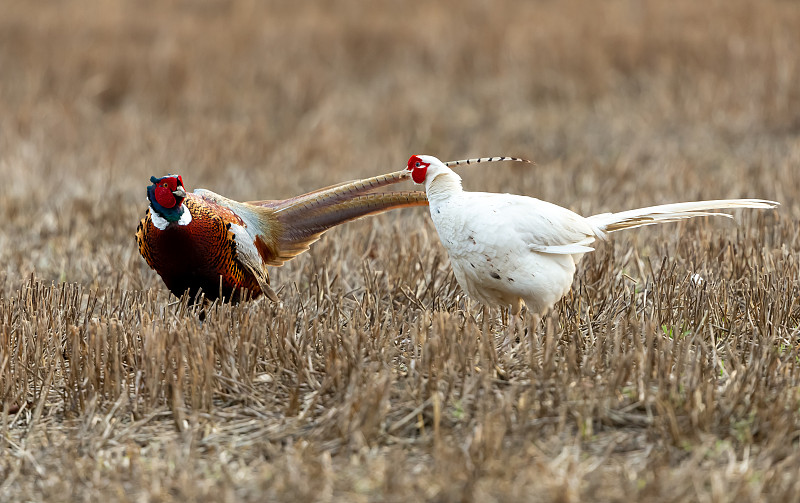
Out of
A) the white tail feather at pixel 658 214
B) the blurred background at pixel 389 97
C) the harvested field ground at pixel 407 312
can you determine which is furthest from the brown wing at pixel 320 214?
the blurred background at pixel 389 97

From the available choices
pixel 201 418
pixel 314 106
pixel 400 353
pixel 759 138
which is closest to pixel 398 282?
pixel 400 353

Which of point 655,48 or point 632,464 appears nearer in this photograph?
point 632,464

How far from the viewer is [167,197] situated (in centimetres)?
390

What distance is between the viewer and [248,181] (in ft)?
29.4

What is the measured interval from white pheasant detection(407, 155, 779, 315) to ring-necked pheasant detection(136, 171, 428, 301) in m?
0.28

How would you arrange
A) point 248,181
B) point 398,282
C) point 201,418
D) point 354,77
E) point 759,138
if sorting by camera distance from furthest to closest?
point 354,77 < point 759,138 < point 248,181 < point 398,282 < point 201,418

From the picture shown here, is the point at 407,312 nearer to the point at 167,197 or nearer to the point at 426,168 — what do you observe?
the point at 426,168

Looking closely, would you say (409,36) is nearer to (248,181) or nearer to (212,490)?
(248,181)

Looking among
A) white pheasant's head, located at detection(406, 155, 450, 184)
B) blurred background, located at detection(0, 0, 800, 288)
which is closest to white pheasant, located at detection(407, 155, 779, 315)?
white pheasant's head, located at detection(406, 155, 450, 184)

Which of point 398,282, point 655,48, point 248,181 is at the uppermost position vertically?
point 655,48

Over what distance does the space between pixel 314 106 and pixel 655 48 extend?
172 inches

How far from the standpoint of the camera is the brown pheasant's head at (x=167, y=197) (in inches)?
153

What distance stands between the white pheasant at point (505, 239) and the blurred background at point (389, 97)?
3356mm

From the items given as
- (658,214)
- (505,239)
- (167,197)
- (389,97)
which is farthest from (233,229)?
(389,97)
